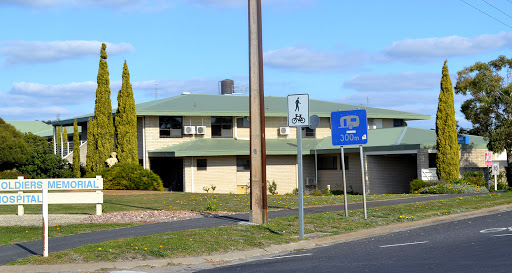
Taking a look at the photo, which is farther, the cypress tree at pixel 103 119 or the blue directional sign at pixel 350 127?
the cypress tree at pixel 103 119

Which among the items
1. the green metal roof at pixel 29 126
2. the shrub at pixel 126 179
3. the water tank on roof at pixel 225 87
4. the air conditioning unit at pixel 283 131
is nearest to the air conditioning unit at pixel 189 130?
the shrub at pixel 126 179

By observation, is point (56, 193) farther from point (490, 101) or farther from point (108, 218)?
point (490, 101)

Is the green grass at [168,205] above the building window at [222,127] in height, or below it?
below

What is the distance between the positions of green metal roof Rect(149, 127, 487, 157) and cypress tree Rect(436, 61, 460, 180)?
1721 mm

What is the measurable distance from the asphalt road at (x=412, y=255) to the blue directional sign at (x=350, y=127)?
2888 mm

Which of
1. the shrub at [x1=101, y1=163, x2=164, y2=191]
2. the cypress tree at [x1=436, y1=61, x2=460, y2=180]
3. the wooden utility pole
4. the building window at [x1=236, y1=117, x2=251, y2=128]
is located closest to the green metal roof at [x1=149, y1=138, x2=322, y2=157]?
the building window at [x1=236, y1=117, x2=251, y2=128]

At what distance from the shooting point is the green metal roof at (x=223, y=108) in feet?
129

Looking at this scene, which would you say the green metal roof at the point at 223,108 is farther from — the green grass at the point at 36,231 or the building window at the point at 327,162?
the green grass at the point at 36,231

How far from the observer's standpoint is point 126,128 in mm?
37438

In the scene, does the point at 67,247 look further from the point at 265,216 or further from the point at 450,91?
the point at 450,91

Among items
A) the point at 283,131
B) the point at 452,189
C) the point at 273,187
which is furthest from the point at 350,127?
the point at 283,131

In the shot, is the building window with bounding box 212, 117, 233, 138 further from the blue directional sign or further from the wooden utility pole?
the wooden utility pole

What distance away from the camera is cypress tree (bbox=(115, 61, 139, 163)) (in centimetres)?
3738

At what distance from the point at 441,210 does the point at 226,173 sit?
2209 centimetres
